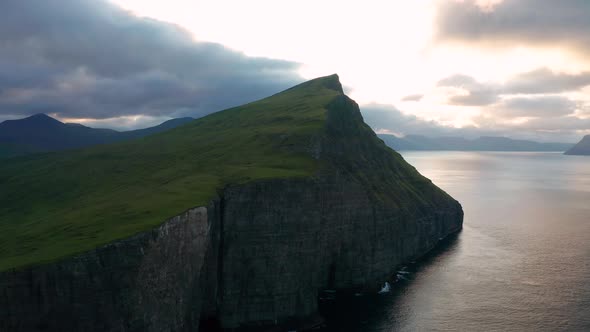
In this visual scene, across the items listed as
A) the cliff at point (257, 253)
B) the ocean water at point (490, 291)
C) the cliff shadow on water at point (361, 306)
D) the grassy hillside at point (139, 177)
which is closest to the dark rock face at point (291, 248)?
the cliff at point (257, 253)

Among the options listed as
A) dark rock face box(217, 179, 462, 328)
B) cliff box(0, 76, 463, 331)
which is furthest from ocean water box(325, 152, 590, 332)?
cliff box(0, 76, 463, 331)

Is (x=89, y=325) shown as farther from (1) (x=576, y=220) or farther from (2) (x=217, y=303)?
(1) (x=576, y=220)

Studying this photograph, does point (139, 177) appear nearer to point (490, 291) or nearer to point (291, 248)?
point (291, 248)

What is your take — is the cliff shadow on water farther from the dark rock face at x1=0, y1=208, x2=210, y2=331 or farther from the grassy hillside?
the grassy hillside

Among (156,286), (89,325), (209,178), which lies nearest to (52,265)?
(89,325)

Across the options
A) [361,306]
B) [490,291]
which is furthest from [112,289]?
[490,291]

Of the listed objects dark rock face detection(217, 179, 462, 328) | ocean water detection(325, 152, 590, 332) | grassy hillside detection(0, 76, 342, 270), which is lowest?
ocean water detection(325, 152, 590, 332)
